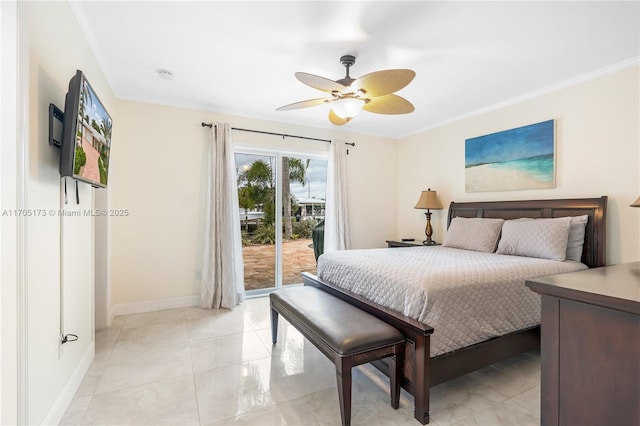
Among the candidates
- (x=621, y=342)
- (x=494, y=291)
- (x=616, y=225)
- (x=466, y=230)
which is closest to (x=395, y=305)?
(x=494, y=291)

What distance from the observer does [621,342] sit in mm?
916

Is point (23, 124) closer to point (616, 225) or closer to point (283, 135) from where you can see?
point (283, 135)

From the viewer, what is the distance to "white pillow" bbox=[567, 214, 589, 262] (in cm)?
286

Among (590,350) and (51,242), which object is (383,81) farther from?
(51,242)

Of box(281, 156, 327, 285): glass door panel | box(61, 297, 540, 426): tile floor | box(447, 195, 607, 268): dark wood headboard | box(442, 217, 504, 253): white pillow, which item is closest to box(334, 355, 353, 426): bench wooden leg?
box(61, 297, 540, 426): tile floor

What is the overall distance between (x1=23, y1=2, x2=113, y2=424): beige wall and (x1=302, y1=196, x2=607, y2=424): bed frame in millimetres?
1901

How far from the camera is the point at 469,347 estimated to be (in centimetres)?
199

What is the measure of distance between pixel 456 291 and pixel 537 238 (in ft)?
5.13

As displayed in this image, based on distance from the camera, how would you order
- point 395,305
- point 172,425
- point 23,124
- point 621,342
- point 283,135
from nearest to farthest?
point 621,342 < point 23,124 < point 172,425 < point 395,305 < point 283,135

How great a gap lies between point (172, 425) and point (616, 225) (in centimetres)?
395

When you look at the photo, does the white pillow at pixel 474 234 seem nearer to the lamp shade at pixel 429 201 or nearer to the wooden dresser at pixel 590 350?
the lamp shade at pixel 429 201

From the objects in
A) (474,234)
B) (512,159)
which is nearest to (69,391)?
(474,234)

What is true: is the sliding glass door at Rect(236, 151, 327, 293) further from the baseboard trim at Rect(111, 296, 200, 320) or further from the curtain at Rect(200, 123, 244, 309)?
the baseboard trim at Rect(111, 296, 200, 320)

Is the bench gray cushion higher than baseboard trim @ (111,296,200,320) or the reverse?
higher
